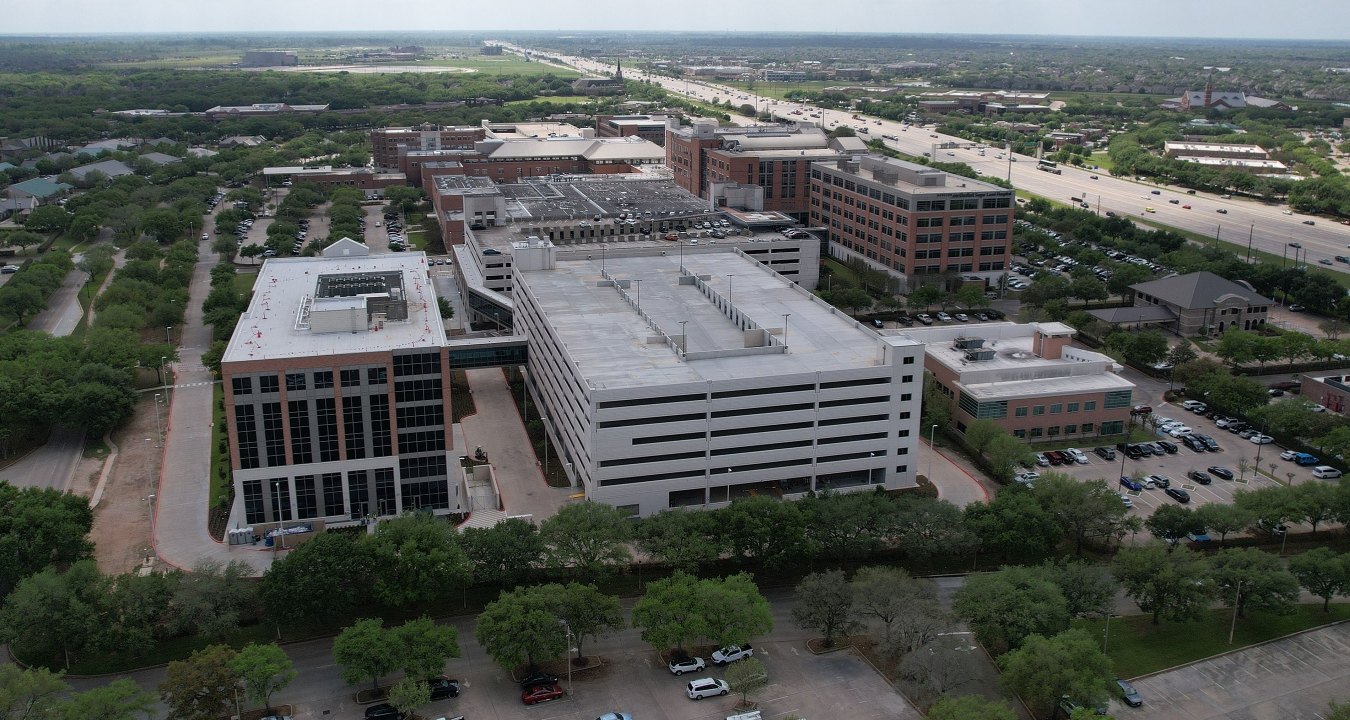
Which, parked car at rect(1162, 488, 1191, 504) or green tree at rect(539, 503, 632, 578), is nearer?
green tree at rect(539, 503, 632, 578)

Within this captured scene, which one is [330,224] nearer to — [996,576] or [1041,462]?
[1041,462]

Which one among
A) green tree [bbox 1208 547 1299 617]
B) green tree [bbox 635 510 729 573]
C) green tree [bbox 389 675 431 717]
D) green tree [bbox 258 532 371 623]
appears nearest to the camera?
green tree [bbox 389 675 431 717]

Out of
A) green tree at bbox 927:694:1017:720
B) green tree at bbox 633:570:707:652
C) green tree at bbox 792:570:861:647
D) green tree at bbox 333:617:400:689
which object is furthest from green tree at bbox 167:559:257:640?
green tree at bbox 927:694:1017:720

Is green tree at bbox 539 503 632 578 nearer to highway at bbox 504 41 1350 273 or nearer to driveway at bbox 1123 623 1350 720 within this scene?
driveway at bbox 1123 623 1350 720

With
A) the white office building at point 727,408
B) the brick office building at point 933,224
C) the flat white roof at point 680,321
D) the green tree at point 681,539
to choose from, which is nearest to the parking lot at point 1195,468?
the white office building at point 727,408

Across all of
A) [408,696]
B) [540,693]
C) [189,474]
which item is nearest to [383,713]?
[408,696]

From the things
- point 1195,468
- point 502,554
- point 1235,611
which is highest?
point 502,554

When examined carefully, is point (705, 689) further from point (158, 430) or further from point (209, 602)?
point (158, 430)
